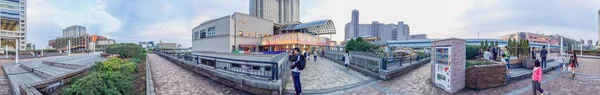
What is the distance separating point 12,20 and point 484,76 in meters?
89.6

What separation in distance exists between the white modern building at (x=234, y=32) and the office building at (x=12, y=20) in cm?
4554

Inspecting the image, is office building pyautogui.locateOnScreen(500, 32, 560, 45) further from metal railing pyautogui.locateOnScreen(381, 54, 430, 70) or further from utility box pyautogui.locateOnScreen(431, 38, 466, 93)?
utility box pyautogui.locateOnScreen(431, 38, 466, 93)

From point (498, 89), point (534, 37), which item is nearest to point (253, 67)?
point (498, 89)

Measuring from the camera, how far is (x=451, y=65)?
243 inches

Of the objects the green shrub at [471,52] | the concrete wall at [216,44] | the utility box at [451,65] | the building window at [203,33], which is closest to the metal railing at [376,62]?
the utility box at [451,65]

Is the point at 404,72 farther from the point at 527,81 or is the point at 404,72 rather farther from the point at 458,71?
the point at 527,81

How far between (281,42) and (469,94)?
3819cm

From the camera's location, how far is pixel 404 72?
9516 millimetres

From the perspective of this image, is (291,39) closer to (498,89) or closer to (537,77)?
(498,89)

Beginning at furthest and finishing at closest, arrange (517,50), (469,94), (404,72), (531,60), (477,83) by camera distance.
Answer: (517,50)
(531,60)
(404,72)
(477,83)
(469,94)

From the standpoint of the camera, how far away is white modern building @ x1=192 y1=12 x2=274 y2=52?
4319 centimetres

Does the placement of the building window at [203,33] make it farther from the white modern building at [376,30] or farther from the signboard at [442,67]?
the white modern building at [376,30]

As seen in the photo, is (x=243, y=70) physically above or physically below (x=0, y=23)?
below

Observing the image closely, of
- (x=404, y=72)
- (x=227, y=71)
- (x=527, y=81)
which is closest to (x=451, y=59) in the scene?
(x=404, y=72)
